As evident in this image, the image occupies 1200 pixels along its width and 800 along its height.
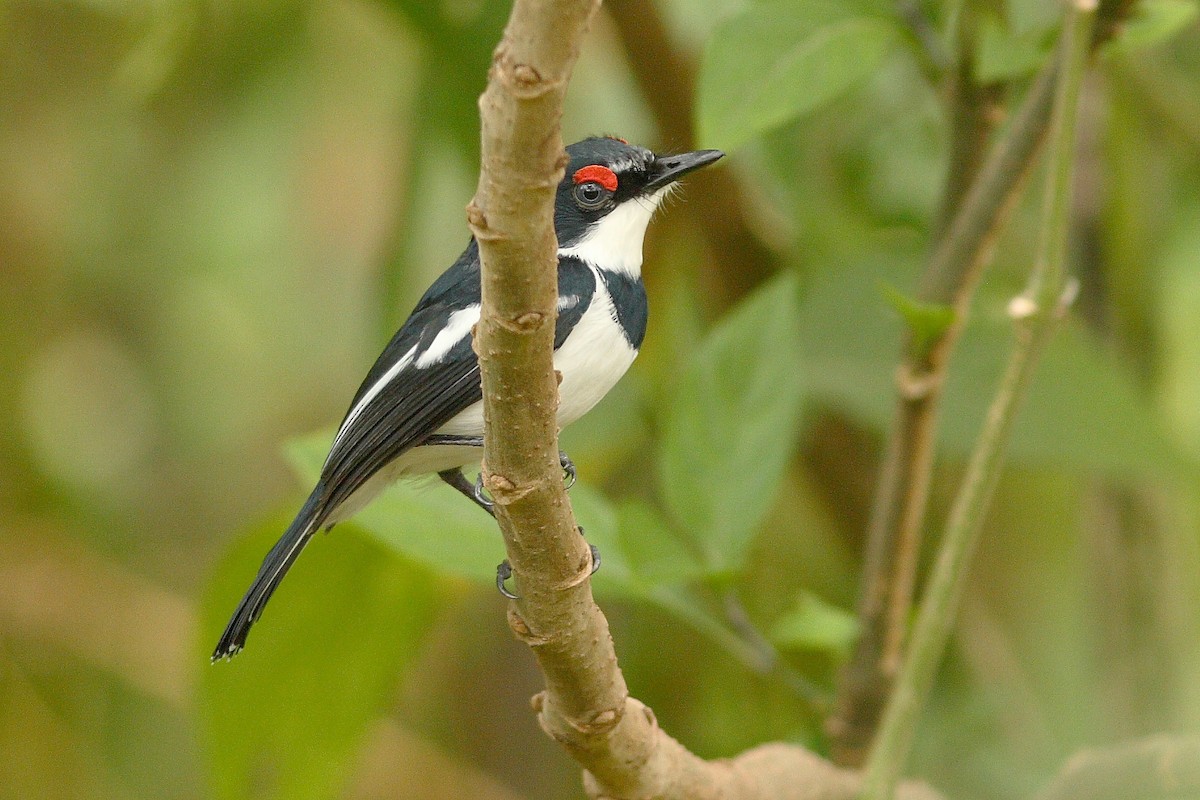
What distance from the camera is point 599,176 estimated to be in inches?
72.0

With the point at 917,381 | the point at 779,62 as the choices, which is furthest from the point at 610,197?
the point at 917,381

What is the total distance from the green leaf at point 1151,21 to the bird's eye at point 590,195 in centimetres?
68

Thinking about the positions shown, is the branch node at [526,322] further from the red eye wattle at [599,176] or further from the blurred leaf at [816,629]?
the blurred leaf at [816,629]

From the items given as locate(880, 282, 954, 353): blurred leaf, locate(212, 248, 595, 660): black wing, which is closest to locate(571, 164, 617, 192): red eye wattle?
locate(212, 248, 595, 660): black wing

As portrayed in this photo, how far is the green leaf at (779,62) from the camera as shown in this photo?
1684 millimetres

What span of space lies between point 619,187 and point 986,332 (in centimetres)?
83

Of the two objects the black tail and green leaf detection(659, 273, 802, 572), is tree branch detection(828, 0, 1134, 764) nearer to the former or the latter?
green leaf detection(659, 273, 802, 572)

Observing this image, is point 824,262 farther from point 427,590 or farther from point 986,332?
point 427,590

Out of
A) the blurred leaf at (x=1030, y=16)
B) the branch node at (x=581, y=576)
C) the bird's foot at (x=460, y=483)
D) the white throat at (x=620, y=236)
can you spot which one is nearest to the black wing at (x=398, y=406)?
the white throat at (x=620, y=236)

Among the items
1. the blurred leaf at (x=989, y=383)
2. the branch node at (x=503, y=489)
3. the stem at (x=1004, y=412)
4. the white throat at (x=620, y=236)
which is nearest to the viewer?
the branch node at (x=503, y=489)

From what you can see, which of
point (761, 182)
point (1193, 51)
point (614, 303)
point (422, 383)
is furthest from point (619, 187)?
point (1193, 51)

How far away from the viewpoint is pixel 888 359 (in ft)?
7.82

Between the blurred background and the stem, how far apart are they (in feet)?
0.78

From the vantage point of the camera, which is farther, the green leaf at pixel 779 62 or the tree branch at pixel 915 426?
the tree branch at pixel 915 426
